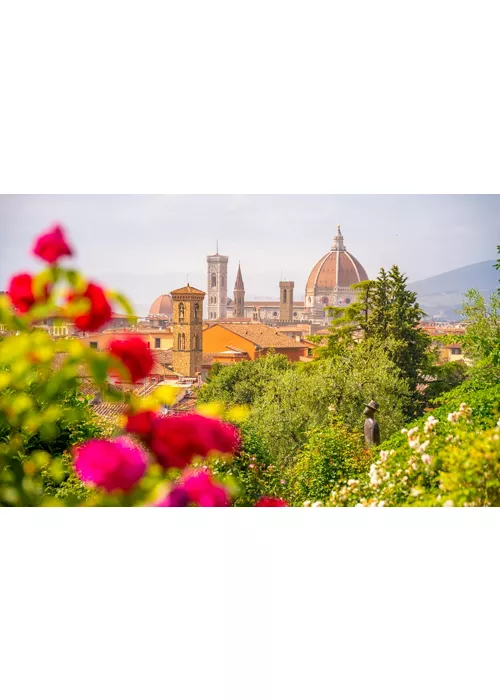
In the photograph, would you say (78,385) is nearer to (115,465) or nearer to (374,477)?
(115,465)

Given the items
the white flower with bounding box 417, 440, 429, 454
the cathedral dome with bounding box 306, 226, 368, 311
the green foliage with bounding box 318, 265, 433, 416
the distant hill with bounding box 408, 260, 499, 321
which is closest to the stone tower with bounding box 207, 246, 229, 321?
the cathedral dome with bounding box 306, 226, 368, 311

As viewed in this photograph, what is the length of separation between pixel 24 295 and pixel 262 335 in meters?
5.54

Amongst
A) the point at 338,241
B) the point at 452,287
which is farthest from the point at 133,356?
the point at 452,287

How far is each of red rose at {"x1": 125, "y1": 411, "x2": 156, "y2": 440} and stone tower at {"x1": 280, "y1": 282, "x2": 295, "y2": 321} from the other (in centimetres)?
381

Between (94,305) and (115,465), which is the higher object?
(94,305)

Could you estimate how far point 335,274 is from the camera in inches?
279

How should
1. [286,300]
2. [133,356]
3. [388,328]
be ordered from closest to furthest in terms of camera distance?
1. [133,356]
2. [286,300]
3. [388,328]

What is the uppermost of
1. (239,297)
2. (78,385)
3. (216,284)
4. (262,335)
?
→ (216,284)

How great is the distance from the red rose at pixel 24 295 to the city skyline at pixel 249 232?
6.28 feet

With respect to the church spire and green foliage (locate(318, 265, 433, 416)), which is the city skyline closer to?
the church spire

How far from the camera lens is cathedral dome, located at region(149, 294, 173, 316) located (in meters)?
5.98

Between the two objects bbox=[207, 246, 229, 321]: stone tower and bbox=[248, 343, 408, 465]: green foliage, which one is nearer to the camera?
bbox=[248, 343, 408, 465]: green foliage

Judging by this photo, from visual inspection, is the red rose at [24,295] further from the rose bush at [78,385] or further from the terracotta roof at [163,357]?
the terracotta roof at [163,357]
